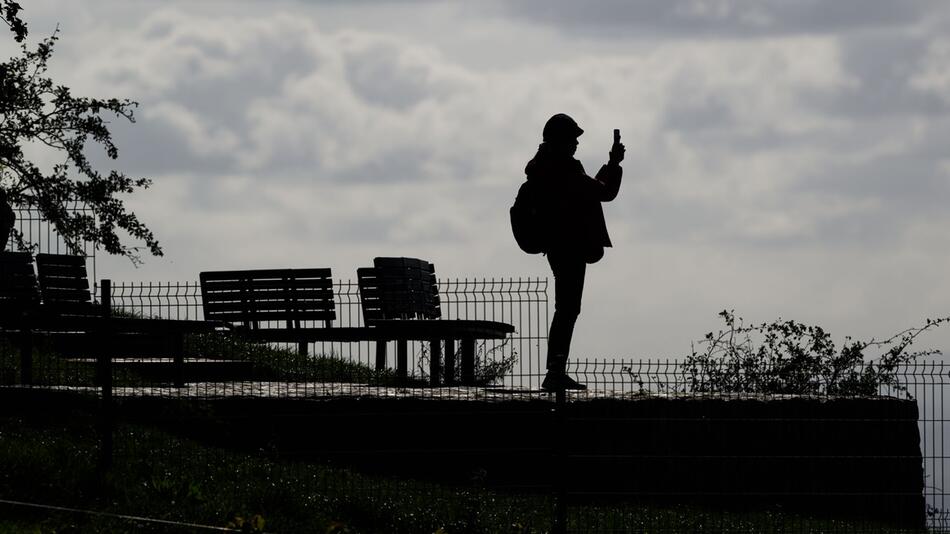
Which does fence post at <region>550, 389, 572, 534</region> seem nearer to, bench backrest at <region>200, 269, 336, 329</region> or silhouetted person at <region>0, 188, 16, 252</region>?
bench backrest at <region>200, 269, 336, 329</region>

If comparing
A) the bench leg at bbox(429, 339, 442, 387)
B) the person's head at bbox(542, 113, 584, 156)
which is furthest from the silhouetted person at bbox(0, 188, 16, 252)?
the person's head at bbox(542, 113, 584, 156)

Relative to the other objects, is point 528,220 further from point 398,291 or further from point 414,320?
point 398,291

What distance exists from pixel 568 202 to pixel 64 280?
6.26m

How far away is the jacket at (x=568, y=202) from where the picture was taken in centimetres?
1355

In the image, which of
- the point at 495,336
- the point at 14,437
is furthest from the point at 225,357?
the point at 14,437

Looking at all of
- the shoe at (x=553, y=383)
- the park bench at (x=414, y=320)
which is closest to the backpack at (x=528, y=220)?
the shoe at (x=553, y=383)

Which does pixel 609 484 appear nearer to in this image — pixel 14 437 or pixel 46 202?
pixel 14 437

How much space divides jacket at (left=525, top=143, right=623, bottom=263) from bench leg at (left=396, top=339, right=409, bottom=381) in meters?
3.66

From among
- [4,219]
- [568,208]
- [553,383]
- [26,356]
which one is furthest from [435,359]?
[4,219]

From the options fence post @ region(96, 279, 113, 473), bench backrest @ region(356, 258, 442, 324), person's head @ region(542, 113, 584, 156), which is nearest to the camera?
fence post @ region(96, 279, 113, 473)

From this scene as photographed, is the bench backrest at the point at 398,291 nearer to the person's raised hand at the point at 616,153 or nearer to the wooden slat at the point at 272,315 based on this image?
the wooden slat at the point at 272,315

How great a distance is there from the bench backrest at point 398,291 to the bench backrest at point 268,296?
49cm

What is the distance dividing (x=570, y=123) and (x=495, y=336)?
4.04 meters

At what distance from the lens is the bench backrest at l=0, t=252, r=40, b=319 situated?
16.2 m
